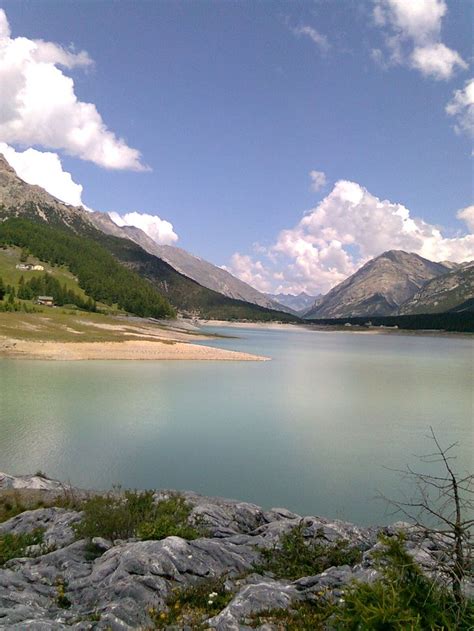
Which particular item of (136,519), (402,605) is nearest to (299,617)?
(402,605)

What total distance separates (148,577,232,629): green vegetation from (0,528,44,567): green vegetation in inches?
163

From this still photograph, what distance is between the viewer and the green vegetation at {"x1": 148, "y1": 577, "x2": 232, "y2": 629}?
659 cm

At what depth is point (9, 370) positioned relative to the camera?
4512cm

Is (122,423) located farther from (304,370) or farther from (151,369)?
(304,370)

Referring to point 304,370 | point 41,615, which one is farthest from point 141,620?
point 304,370

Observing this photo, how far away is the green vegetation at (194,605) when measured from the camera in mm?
6590

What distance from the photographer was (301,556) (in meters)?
9.46

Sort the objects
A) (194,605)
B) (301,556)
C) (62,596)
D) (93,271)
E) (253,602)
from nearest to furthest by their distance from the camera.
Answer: (253,602), (194,605), (62,596), (301,556), (93,271)

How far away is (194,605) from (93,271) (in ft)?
594

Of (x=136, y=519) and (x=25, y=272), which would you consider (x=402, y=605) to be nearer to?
(x=136, y=519)

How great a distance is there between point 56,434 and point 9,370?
25.3 m

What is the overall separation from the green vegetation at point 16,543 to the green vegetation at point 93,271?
145688mm

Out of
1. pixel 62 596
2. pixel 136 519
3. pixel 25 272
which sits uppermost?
pixel 25 272

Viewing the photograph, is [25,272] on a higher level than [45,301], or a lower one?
higher
